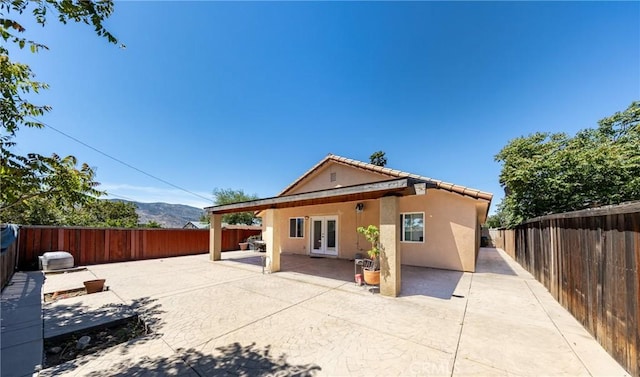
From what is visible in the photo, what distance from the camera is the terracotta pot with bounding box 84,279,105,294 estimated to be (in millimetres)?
6180

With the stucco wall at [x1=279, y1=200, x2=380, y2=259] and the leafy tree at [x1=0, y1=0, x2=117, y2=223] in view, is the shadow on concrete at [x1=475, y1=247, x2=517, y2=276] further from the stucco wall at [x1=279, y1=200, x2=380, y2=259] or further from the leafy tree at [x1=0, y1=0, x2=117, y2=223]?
the leafy tree at [x1=0, y1=0, x2=117, y2=223]

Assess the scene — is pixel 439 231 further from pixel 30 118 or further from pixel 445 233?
Result: pixel 30 118

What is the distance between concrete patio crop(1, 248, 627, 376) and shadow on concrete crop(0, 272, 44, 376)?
0.14 meters

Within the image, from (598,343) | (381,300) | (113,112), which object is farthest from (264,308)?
(113,112)

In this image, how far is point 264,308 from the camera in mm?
5070

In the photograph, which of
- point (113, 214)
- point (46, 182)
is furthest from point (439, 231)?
point (113, 214)

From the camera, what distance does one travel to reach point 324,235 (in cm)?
1277

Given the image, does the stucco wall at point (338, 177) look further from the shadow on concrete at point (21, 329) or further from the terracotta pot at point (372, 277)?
the shadow on concrete at point (21, 329)

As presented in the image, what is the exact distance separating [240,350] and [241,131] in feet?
51.9

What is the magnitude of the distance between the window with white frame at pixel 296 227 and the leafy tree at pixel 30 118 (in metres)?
10.0

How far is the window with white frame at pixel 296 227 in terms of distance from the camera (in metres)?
13.9

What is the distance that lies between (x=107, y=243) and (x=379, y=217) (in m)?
13.0

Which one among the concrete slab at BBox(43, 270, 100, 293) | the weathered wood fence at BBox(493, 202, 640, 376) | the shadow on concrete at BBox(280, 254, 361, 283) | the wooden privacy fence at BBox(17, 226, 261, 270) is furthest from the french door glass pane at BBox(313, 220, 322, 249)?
the weathered wood fence at BBox(493, 202, 640, 376)

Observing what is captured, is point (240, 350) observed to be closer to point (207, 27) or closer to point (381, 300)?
point (381, 300)
